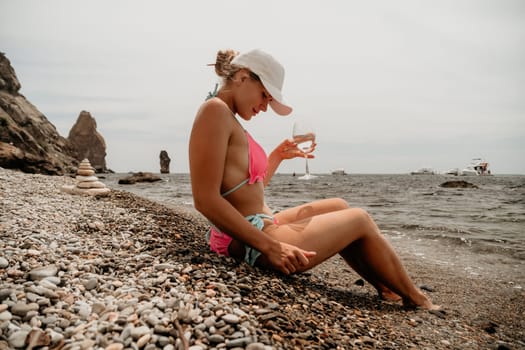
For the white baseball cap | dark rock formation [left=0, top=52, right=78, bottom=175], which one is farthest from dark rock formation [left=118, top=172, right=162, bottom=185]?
the white baseball cap

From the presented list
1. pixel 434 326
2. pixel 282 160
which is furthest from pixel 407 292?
pixel 282 160

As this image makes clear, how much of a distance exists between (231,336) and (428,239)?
7.74 m

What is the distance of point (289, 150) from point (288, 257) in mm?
1524

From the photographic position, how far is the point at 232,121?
2.80m

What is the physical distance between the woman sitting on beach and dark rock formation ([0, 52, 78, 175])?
90.6ft

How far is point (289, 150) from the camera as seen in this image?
3977 millimetres

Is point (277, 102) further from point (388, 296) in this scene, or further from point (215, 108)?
point (388, 296)

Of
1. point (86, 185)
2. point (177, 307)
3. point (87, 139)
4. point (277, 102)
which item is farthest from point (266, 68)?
point (87, 139)

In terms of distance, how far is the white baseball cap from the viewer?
2.82m

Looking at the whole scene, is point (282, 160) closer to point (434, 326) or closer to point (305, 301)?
point (305, 301)

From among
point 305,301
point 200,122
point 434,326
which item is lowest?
point 434,326

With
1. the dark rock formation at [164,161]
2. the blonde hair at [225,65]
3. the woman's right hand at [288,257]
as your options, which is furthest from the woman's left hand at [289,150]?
the dark rock formation at [164,161]

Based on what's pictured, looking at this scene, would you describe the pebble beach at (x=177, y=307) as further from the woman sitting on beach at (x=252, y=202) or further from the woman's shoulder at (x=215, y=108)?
the woman's shoulder at (x=215, y=108)

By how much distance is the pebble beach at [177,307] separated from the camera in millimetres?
1938
